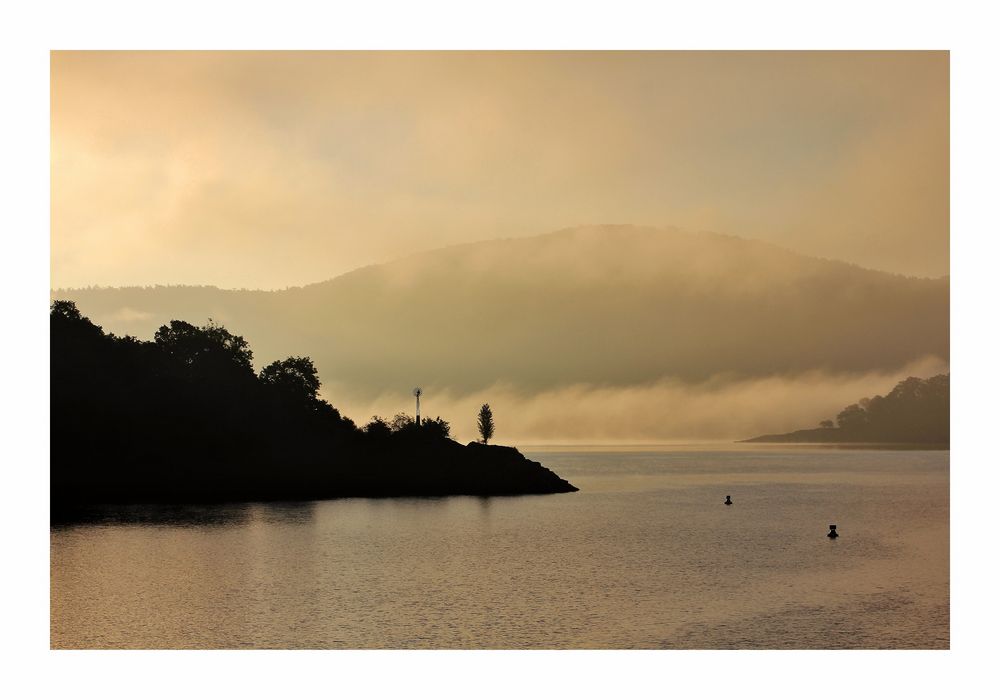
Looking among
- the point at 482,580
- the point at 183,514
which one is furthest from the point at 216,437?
the point at 482,580

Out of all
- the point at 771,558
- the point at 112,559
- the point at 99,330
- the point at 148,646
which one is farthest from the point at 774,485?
the point at 148,646

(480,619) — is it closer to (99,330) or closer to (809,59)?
(809,59)

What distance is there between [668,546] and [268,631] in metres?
33.7

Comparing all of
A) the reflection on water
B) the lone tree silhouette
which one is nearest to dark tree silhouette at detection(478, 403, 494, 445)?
the lone tree silhouette

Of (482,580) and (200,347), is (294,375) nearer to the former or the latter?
(200,347)

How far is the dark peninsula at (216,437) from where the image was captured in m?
79.1

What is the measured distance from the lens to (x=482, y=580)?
4403cm

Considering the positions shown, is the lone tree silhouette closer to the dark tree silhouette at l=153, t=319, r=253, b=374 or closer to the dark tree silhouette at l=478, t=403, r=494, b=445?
the dark tree silhouette at l=478, t=403, r=494, b=445

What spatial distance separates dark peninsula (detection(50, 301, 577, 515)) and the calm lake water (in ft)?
24.0

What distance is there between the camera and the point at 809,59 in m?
40.5

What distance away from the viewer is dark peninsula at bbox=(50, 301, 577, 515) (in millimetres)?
79125

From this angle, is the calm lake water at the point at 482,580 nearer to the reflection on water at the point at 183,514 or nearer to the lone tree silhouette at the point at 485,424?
the reflection on water at the point at 183,514

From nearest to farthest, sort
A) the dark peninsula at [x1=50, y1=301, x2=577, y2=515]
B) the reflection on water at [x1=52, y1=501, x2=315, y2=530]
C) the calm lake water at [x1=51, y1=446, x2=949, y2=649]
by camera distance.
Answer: the calm lake water at [x1=51, y1=446, x2=949, y2=649]
the reflection on water at [x1=52, y1=501, x2=315, y2=530]
the dark peninsula at [x1=50, y1=301, x2=577, y2=515]

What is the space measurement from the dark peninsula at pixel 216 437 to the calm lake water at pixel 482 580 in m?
7.33
